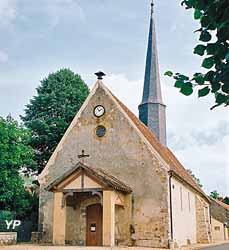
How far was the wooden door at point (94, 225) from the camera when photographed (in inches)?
894

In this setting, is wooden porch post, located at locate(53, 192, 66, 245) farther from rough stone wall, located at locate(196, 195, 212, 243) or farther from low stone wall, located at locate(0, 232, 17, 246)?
rough stone wall, located at locate(196, 195, 212, 243)

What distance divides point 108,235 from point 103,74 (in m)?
9.80

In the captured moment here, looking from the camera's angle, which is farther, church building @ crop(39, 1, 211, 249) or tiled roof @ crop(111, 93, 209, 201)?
tiled roof @ crop(111, 93, 209, 201)

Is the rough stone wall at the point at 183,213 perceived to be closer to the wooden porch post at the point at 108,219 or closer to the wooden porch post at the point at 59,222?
the wooden porch post at the point at 108,219

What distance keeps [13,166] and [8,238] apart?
789 centimetres

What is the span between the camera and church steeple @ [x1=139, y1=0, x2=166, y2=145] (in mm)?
32531

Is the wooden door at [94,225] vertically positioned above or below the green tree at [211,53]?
below

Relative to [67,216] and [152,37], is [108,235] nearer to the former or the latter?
[67,216]

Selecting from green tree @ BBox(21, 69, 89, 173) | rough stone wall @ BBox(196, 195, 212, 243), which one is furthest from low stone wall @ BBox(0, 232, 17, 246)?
rough stone wall @ BBox(196, 195, 212, 243)

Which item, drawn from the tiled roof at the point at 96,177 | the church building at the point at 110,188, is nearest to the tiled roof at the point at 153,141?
the church building at the point at 110,188

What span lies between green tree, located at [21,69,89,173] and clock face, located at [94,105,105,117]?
1103 centimetres

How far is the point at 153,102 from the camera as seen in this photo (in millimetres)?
33406

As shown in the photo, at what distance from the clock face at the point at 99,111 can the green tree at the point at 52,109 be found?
434 inches

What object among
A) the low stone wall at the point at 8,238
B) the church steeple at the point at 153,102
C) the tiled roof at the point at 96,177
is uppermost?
the church steeple at the point at 153,102
